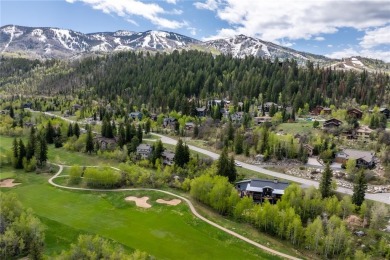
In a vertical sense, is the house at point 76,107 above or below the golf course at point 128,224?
above

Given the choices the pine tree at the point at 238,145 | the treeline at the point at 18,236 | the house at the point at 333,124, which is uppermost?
the house at the point at 333,124

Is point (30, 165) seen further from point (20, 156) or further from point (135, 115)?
point (135, 115)

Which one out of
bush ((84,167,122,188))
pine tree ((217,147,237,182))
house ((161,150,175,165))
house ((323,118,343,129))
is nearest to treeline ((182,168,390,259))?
pine tree ((217,147,237,182))

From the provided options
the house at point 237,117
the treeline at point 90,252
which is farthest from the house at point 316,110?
the treeline at point 90,252

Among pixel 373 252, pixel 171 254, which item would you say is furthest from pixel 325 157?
pixel 171 254

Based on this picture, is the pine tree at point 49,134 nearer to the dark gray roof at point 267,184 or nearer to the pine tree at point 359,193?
the dark gray roof at point 267,184

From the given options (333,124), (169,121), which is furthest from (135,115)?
(333,124)

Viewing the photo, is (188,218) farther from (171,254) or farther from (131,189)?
(131,189)
